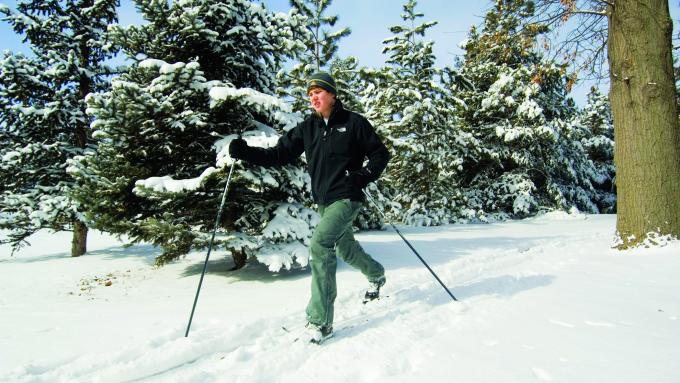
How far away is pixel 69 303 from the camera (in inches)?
195

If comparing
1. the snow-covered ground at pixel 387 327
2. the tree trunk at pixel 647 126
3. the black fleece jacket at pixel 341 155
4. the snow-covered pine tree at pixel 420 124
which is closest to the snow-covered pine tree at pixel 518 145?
the snow-covered pine tree at pixel 420 124

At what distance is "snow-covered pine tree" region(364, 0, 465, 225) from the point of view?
52.3 ft

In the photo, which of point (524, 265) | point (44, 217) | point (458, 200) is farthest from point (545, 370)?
point (458, 200)

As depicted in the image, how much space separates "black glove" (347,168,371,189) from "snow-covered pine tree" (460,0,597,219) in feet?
46.2

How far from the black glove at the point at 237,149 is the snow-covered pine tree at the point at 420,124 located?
12367mm

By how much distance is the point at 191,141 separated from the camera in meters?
6.16

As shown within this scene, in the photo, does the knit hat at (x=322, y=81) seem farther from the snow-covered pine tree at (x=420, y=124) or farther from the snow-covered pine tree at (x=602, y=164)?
the snow-covered pine tree at (x=602, y=164)

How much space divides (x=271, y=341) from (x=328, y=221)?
→ 1085mm

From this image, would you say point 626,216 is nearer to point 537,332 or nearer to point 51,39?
point 537,332

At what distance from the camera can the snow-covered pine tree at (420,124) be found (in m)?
15.9

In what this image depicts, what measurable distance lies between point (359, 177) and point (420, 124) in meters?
13.9

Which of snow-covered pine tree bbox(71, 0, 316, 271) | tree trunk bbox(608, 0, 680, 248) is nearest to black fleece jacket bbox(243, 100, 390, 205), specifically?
snow-covered pine tree bbox(71, 0, 316, 271)

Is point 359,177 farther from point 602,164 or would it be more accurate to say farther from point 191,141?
point 602,164

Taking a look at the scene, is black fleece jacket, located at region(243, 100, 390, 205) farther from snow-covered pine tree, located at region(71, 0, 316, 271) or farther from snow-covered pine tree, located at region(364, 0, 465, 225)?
snow-covered pine tree, located at region(364, 0, 465, 225)
